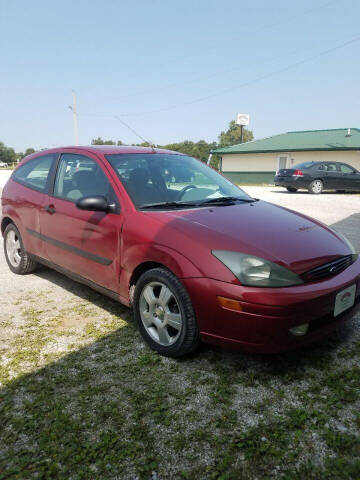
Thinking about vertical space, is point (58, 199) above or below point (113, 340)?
above

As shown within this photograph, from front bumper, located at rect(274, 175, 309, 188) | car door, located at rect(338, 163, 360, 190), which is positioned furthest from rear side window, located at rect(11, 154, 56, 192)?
car door, located at rect(338, 163, 360, 190)

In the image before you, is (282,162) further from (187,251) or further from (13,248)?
(187,251)

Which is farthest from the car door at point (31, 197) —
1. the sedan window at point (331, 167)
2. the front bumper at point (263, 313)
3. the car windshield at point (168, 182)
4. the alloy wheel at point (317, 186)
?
the sedan window at point (331, 167)

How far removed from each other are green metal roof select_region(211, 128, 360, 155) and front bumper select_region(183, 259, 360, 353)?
2426 cm

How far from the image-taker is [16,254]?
15.0 ft

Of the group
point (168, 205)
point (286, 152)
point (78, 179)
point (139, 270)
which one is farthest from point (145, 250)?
point (286, 152)

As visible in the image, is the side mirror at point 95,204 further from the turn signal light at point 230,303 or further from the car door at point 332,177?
the car door at point 332,177

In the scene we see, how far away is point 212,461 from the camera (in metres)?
1.76

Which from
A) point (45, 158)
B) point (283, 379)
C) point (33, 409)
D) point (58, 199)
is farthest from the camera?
point (45, 158)

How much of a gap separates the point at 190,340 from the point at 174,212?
978 mm

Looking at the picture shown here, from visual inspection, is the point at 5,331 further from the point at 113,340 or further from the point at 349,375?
the point at 349,375

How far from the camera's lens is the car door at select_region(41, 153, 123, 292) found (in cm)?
299

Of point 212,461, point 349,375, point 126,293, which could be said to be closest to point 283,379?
point 349,375

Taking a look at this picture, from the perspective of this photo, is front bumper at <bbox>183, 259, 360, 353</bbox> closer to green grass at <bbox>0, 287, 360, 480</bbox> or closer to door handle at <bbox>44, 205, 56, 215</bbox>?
green grass at <bbox>0, 287, 360, 480</bbox>
